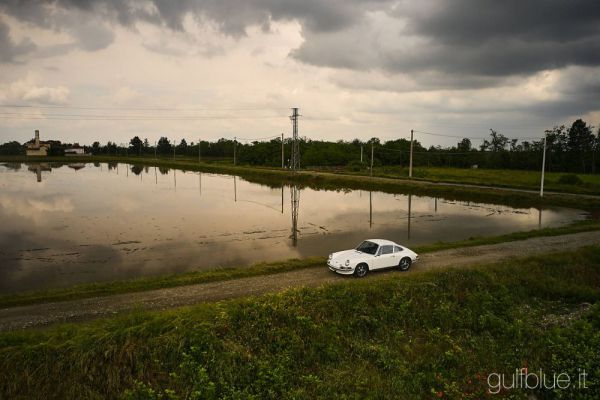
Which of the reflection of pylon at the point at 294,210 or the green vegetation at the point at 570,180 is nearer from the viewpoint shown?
the reflection of pylon at the point at 294,210

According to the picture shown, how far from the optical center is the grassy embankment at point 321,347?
39.0 ft

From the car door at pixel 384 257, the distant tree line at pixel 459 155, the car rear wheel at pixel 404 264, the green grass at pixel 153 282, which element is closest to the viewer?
the green grass at pixel 153 282

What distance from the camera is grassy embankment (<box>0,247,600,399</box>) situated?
39.0 feet

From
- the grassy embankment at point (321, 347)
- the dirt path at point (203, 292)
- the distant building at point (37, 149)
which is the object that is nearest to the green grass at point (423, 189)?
the dirt path at point (203, 292)

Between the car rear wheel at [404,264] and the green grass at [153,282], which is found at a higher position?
the car rear wheel at [404,264]

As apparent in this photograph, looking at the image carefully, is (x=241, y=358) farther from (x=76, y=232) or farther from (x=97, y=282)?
(x=76, y=232)

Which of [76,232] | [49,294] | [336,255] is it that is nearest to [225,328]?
[336,255]

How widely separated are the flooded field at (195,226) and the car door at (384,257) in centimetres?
631

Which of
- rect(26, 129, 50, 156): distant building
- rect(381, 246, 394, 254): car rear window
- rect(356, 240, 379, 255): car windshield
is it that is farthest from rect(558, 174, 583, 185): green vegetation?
rect(26, 129, 50, 156): distant building

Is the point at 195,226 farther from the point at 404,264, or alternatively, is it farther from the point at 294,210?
the point at 404,264

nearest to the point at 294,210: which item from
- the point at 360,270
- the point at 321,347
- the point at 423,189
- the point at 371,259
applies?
the point at 371,259

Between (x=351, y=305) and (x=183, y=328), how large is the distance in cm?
647

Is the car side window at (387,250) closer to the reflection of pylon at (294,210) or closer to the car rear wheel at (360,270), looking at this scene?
the car rear wheel at (360,270)

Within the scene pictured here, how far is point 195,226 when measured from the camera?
111 feet
